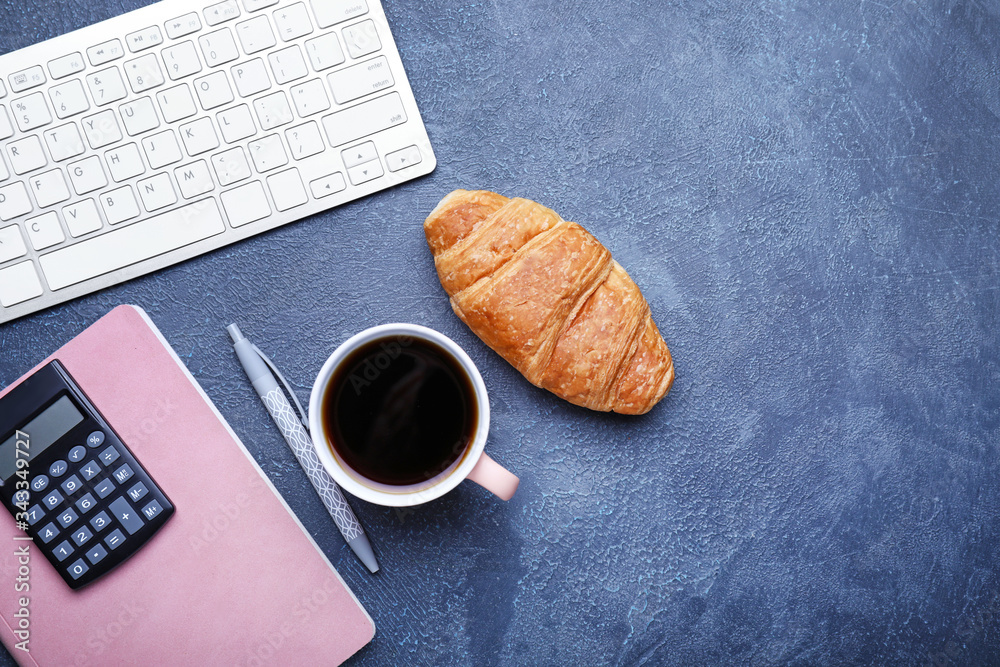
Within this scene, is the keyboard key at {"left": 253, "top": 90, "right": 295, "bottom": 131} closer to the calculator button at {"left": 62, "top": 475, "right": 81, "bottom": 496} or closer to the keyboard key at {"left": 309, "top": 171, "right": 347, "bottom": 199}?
the keyboard key at {"left": 309, "top": 171, "right": 347, "bottom": 199}

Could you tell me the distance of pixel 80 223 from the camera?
28.2 inches

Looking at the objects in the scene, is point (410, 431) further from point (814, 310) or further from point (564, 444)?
point (814, 310)

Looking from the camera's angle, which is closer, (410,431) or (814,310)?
(410,431)

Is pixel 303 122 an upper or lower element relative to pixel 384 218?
upper

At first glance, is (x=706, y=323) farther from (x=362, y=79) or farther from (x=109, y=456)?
Answer: (x=109, y=456)

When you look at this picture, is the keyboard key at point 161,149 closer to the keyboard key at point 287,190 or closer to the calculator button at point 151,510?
the keyboard key at point 287,190

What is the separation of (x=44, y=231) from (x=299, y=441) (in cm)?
40

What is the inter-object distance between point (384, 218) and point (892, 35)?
0.75 m

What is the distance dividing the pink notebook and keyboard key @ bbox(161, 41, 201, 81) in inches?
11.7

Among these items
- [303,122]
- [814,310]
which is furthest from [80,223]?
[814,310]

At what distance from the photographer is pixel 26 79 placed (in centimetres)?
72

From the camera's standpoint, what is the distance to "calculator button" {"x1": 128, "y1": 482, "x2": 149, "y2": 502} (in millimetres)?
694

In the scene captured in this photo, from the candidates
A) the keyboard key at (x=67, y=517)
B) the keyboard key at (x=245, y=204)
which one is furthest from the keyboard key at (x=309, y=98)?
the keyboard key at (x=67, y=517)

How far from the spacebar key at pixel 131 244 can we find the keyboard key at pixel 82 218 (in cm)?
1
